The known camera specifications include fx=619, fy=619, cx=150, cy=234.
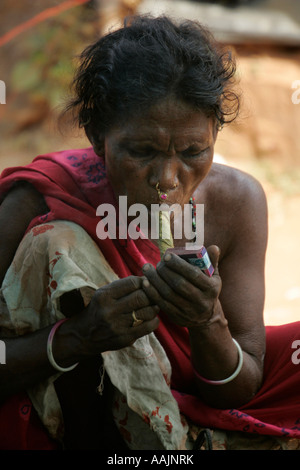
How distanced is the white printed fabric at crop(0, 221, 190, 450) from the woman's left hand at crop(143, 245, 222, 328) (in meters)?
0.26

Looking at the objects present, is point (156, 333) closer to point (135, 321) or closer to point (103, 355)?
point (103, 355)

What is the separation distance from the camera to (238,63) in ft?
22.0

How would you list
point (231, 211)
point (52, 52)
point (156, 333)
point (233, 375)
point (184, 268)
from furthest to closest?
1. point (52, 52)
2. point (231, 211)
3. point (156, 333)
4. point (233, 375)
5. point (184, 268)

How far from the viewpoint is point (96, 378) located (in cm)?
213

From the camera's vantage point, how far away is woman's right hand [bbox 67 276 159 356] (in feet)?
5.94

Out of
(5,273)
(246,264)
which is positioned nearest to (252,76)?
(246,264)

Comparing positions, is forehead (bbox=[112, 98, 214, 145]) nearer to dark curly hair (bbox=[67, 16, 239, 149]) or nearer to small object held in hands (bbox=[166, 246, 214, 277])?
dark curly hair (bbox=[67, 16, 239, 149])

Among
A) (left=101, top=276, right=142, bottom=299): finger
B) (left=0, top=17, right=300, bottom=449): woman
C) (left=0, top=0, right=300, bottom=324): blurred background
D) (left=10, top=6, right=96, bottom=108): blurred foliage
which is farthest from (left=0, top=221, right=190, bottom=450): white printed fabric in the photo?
(left=10, top=6, right=96, bottom=108): blurred foliage

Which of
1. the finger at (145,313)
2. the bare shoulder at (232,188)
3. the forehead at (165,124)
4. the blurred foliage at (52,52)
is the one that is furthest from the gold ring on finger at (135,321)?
the blurred foliage at (52,52)

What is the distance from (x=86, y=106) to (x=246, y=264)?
88 cm

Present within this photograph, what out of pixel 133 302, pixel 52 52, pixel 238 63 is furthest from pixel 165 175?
pixel 52 52

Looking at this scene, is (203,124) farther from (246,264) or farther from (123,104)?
(246,264)

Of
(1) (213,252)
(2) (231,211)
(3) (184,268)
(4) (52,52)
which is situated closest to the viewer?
(3) (184,268)

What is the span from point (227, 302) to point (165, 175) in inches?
26.1
